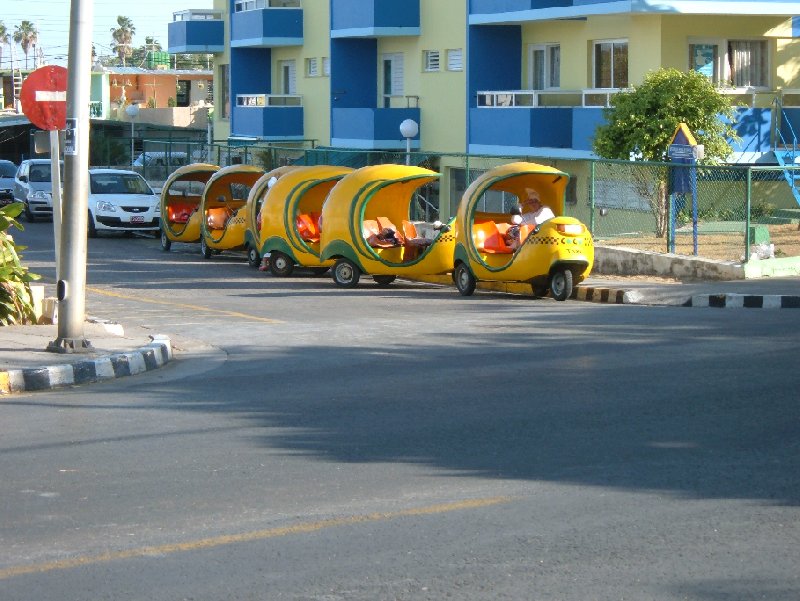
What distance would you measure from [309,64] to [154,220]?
1163cm

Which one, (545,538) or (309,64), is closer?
(545,538)

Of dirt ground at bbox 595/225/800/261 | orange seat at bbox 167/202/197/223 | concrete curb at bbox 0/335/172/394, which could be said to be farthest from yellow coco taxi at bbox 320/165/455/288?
orange seat at bbox 167/202/197/223

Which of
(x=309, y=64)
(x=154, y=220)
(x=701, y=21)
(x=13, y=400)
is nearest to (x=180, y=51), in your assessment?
(x=309, y=64)

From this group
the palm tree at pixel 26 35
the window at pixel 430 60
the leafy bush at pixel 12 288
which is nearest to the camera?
the leafy bush at pixel 12 288

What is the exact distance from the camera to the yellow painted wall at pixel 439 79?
116ft

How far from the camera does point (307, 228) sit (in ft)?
77.9

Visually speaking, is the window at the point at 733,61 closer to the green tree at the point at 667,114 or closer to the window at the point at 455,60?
the green tree at the point at 667,114

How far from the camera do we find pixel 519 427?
9984 mm

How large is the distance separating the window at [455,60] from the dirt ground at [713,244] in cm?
1253

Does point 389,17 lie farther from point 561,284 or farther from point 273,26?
point 561,284

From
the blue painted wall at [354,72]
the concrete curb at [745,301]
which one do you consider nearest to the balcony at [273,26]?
the blue painted wall at [354,72]

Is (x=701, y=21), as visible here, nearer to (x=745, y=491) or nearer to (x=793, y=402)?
(x=793, y=402)

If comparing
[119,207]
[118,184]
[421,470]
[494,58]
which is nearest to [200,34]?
[118,184]

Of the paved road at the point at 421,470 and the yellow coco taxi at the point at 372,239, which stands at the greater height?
the yellow coco taxi at the point at 372,239
